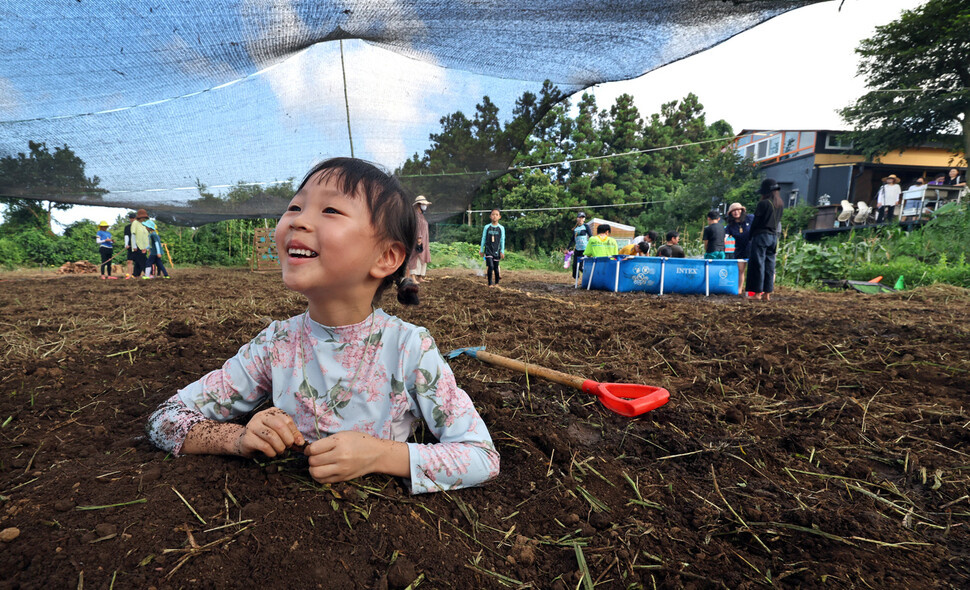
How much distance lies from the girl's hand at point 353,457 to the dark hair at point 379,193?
463 mm

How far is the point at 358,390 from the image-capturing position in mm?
1296

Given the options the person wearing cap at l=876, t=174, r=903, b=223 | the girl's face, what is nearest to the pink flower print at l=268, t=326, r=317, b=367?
the girl's face

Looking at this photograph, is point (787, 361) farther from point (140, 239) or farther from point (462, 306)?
point (140, 239)

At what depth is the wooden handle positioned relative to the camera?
2137 millimetres

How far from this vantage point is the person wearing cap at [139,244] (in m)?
9.21

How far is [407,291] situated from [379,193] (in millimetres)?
398

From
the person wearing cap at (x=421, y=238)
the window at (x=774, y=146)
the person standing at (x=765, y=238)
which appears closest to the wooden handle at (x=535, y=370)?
the person wearing cap at (x=421, y=238)

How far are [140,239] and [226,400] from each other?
33.7 feet

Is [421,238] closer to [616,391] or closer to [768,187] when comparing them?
[768,187]

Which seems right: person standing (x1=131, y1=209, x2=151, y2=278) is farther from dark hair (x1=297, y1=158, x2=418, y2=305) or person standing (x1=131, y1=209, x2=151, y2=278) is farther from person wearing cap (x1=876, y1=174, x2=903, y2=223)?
person wearing cap (x1=876, y1=174, x2=903, y2=223)

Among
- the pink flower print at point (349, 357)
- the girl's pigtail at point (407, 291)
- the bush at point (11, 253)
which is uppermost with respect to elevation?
the girl's pigtail at point (407, 291)

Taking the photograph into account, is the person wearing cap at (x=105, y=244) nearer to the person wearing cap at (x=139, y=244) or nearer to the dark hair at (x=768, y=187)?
the person wearing cap at (x=139, y=244)

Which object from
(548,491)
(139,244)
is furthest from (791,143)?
(548,491)

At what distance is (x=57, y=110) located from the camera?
4.46m
